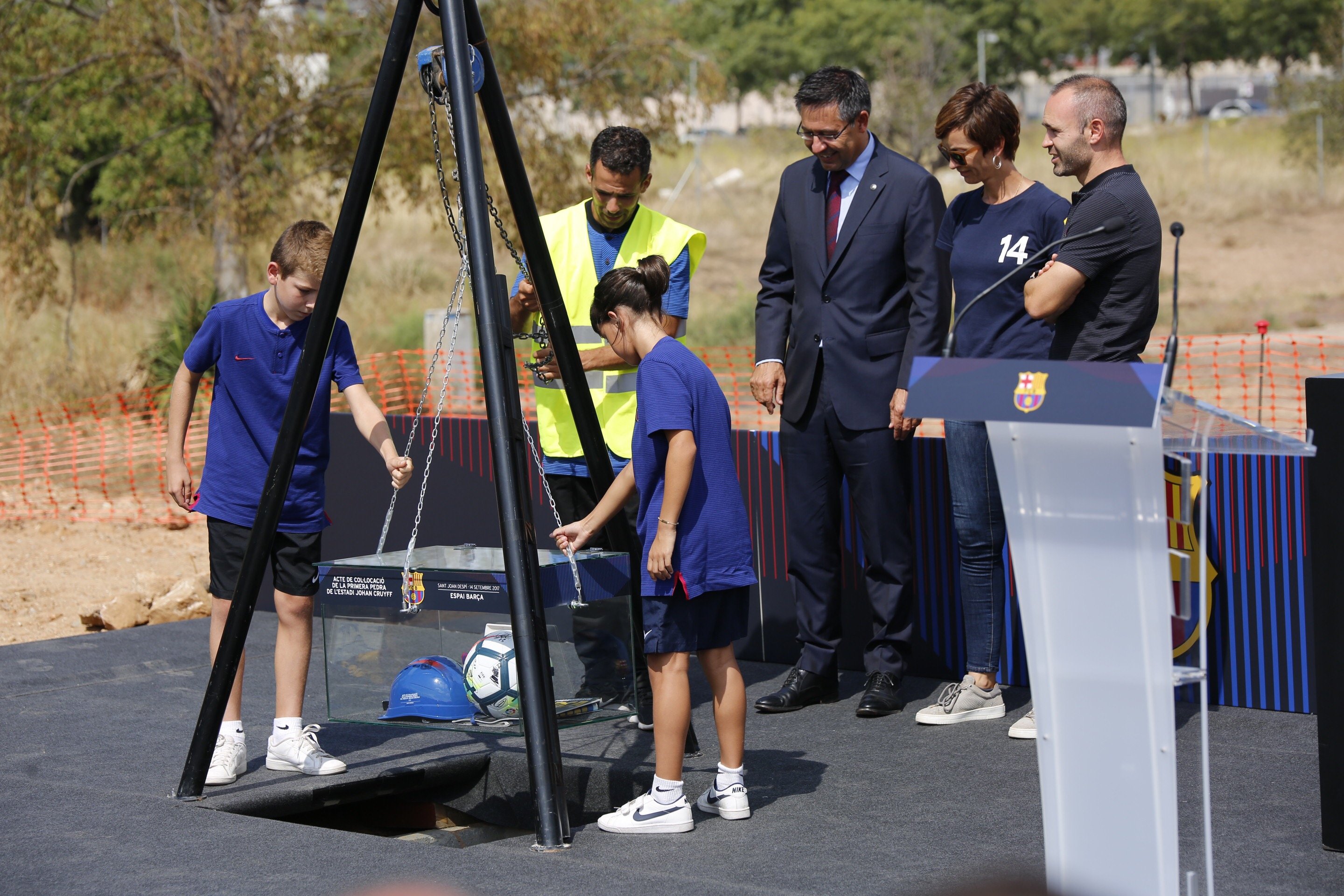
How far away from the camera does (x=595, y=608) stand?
4.35 m

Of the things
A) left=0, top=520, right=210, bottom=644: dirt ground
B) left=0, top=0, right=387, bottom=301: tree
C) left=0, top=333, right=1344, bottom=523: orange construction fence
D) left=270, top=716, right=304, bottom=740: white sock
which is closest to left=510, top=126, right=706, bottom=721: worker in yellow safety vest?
left=270, top=716, right=304, bottom=740: white sock

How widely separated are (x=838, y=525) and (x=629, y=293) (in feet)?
5.69

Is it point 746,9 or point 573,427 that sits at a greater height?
point 746,9

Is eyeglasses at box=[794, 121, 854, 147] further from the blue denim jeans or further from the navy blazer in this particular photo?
the blue denim jeans

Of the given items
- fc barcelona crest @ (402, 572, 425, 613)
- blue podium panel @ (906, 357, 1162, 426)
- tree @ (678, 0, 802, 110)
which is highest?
tree @ (678, 0, 802, 110)

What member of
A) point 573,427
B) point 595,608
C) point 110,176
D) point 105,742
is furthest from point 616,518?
point 110,176

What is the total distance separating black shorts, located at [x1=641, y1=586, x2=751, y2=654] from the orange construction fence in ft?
19.9

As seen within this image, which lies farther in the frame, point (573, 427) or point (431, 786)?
point (573, 427)

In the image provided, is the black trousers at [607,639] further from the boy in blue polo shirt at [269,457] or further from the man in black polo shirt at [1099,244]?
the man in black polo shirt at [1099,244]

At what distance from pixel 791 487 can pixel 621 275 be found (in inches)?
63.9

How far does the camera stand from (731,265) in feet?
89.8

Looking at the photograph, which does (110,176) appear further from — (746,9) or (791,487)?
(746,9)

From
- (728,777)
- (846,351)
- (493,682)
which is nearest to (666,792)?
(728,777)

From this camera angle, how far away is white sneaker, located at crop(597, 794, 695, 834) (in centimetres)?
403
